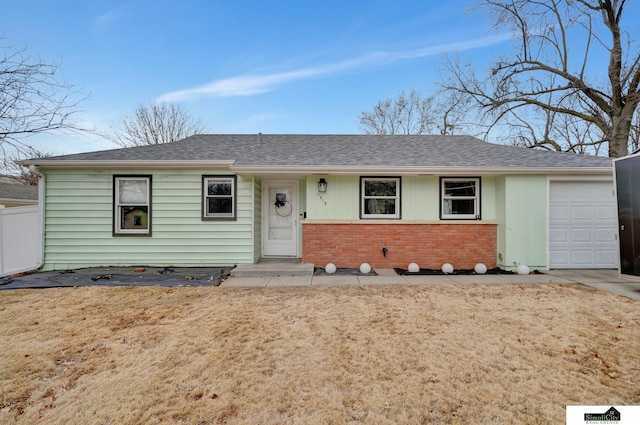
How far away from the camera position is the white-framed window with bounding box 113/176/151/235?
7383mm

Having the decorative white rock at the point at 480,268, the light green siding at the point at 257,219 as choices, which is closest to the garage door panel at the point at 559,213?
the decorative white rock at the point at 480,268

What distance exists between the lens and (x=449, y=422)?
6.88ft

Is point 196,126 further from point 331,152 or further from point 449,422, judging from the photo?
point 449,422

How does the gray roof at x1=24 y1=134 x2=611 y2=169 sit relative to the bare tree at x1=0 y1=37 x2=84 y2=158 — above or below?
below

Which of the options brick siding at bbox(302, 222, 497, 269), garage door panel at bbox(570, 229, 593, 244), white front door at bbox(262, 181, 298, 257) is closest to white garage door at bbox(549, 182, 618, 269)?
garage door panel at bbox(570, 229, 593, 244)

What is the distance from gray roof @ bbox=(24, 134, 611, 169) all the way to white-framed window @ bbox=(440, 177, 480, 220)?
0.53 m

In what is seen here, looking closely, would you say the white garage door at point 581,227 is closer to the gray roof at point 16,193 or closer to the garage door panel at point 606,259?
the garage door panel at point 606,259

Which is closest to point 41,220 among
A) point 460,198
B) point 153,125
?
point 460,198

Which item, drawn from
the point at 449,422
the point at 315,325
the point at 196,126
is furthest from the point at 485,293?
the point at 196,126

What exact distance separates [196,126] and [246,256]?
17.6m

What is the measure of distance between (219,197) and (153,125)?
17.0 m

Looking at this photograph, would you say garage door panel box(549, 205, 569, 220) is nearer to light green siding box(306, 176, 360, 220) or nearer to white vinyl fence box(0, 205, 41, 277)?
light green siding box(306, 176, 360, 220)

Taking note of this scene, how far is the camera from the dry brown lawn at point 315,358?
Result: 2256 mm

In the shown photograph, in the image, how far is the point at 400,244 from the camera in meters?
7.51
